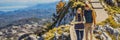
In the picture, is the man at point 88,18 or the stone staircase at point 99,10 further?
the stone staircase at point 99,10

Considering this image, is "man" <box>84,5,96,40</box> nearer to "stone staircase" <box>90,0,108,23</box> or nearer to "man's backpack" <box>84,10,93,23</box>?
"man's backpack" <box>84,10,93,23</box>

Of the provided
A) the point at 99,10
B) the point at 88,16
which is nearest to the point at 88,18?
the point at 88,16

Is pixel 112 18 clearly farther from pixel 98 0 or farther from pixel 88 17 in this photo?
pixel 88 17

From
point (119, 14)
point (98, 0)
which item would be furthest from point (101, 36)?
point (98, 0)

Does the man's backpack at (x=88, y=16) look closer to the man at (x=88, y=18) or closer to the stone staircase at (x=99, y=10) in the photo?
the man at (x=88, y=18)

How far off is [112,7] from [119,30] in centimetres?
2199

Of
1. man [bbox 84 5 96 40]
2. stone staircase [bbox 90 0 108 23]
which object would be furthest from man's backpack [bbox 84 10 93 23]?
stone staircase [bbox 90 0 108 23]

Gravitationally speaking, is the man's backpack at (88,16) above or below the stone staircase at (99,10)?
above

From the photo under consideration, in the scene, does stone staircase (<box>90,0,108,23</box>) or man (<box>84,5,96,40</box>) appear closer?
man (<box>84,5,96,40</box>)

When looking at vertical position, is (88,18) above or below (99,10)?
above

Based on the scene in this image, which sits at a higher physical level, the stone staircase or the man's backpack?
the man's backpack

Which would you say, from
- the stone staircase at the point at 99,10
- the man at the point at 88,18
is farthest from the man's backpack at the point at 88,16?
the stone staircase at the point at 99,10

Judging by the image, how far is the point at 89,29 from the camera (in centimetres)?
2153

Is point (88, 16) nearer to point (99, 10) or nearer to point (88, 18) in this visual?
point (88, 18)
